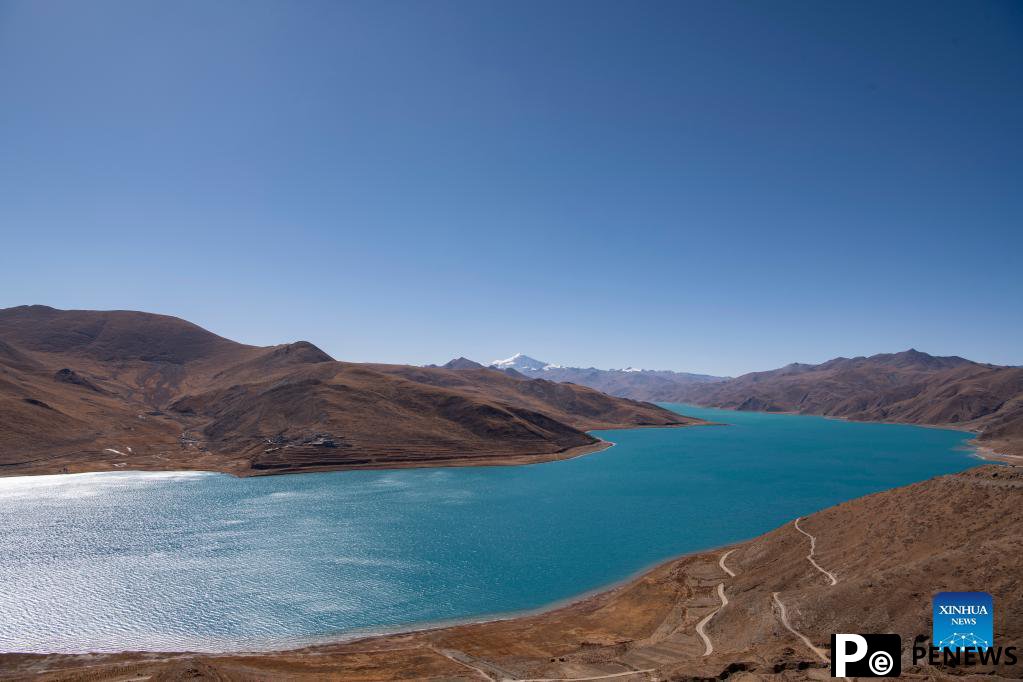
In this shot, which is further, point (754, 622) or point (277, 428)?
point (277, 428)

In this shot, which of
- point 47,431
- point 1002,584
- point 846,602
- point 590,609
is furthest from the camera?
point 47,431

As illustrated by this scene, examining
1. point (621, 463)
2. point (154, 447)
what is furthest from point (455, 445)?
point (154, 447)

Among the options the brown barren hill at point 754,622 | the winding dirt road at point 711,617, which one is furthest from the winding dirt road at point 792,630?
the winding dirt road at point 711,617

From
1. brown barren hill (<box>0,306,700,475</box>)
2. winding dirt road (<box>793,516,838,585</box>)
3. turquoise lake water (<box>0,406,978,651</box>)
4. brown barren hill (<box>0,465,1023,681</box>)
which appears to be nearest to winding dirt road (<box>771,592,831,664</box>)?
brown barren hill (<box>0,465,1023,681</box>)

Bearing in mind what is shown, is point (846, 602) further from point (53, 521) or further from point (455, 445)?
point (455, 445)

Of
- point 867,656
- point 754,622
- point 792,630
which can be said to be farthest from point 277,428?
point 867,656

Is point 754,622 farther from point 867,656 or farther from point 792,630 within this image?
point 867,656

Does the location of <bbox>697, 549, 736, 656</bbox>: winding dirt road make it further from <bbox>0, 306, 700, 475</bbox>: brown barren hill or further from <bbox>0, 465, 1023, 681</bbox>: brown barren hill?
<bbox>0, 306, 700, 475</bbox>: brown barren hill
